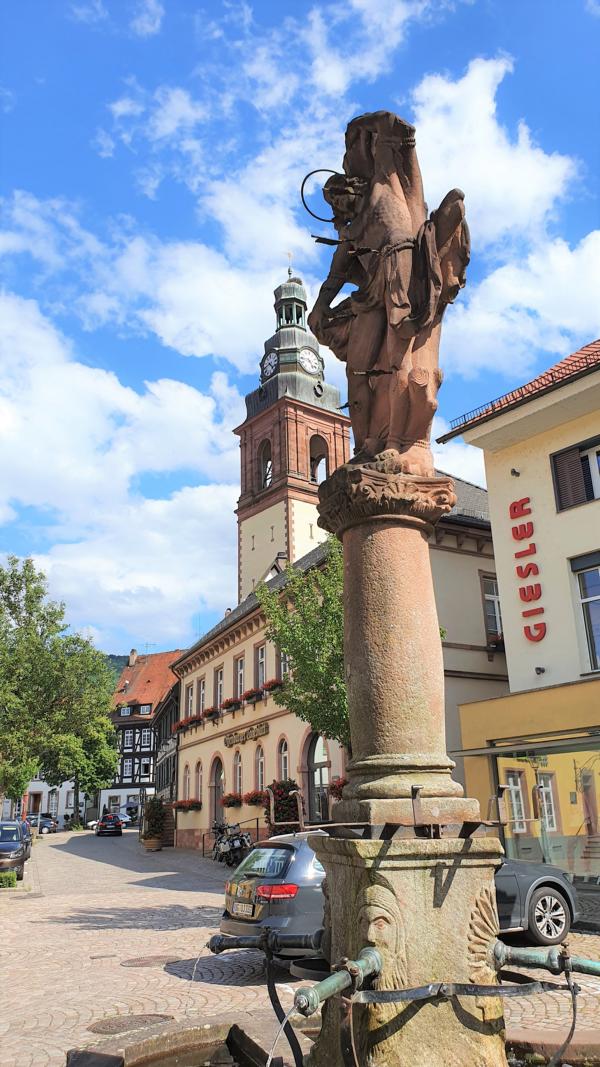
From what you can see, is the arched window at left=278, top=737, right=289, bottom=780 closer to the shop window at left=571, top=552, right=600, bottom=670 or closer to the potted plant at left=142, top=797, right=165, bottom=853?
the shop window at left=571, top=552, right=600, bottom=670

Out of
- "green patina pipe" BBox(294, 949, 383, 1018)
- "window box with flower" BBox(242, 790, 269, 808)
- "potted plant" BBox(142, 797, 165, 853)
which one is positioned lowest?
"green patina pipe" BBox(294, 949, 383, 1018)

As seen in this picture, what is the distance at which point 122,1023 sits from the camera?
706cm

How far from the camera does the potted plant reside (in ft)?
124

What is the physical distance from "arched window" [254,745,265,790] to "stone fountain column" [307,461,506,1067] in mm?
24123

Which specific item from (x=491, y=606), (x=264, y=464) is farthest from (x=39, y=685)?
(x=264, y=464)

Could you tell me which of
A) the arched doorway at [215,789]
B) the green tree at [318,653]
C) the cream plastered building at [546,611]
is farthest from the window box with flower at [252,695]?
the green tree at [318,653]

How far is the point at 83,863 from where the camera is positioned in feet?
103

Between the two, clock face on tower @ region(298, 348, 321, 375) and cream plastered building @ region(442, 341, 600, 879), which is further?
clock face on tower @ region(298, 348, 321, 375)

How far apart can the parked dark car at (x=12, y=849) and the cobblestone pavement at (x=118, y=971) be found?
286 cm

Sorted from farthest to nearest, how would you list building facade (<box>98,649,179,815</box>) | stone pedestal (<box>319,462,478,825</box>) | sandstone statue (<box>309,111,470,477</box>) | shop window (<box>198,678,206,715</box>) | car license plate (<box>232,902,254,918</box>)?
building facade (<box>98,649,179,815</box>)
shop window (<box>198,678,206,715</box>)
car license plate (<box>232,902,254,918</box>)
sandstone statue (<box>309,111,470,477</box>)
stone pedestal (<box>319,462,478,825</box>)

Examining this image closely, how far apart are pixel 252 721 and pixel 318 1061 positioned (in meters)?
26.0

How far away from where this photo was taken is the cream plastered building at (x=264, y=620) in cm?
2244

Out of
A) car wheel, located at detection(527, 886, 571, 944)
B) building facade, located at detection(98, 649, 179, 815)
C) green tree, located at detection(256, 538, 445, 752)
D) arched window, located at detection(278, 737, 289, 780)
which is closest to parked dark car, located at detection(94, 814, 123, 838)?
building facade, located at detection(98, 649, 179, 815)

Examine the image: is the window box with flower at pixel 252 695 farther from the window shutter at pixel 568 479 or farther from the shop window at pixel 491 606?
the window shutter at pixel 568 479
